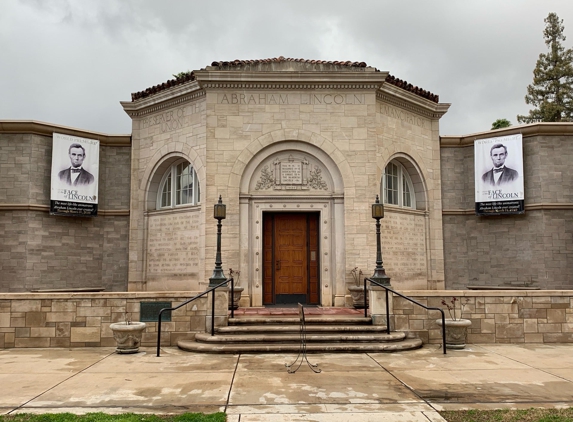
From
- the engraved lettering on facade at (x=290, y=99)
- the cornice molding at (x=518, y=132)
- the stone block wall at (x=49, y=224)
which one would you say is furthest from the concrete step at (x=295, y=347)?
the cornice molding at (x=518, y=132)

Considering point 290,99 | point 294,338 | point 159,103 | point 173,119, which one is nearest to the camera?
point 294,338

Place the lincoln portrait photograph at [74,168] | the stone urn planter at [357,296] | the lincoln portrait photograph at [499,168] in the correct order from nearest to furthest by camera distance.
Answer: the stone urn planter at [357,296] → the lincoln portrait photograph at [74,168] → the lincoln portrait photograph at [499,168]

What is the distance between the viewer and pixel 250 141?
14.6 meters

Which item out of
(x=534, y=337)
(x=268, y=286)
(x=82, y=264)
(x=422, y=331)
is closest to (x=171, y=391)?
(x=422, y=331)

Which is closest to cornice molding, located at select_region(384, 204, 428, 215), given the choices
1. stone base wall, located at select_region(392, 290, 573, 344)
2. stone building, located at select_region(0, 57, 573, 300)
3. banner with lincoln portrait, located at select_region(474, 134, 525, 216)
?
stone building, located at select_region(0, 57, 573, 300)

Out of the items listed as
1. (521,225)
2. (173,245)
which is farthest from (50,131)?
(521,225)

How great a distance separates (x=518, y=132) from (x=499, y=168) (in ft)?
4.43

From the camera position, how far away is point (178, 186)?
16234mm

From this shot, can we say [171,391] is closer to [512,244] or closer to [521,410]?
[521,410]

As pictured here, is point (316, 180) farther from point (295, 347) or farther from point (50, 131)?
point (50, 131)

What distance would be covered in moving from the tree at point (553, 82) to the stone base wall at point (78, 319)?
29.3 metres

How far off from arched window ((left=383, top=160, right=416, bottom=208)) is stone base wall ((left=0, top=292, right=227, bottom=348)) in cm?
736

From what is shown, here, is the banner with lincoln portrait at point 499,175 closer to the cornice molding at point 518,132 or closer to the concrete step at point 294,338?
the cornice molding at point 518,132

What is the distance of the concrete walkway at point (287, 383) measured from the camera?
6391mm
